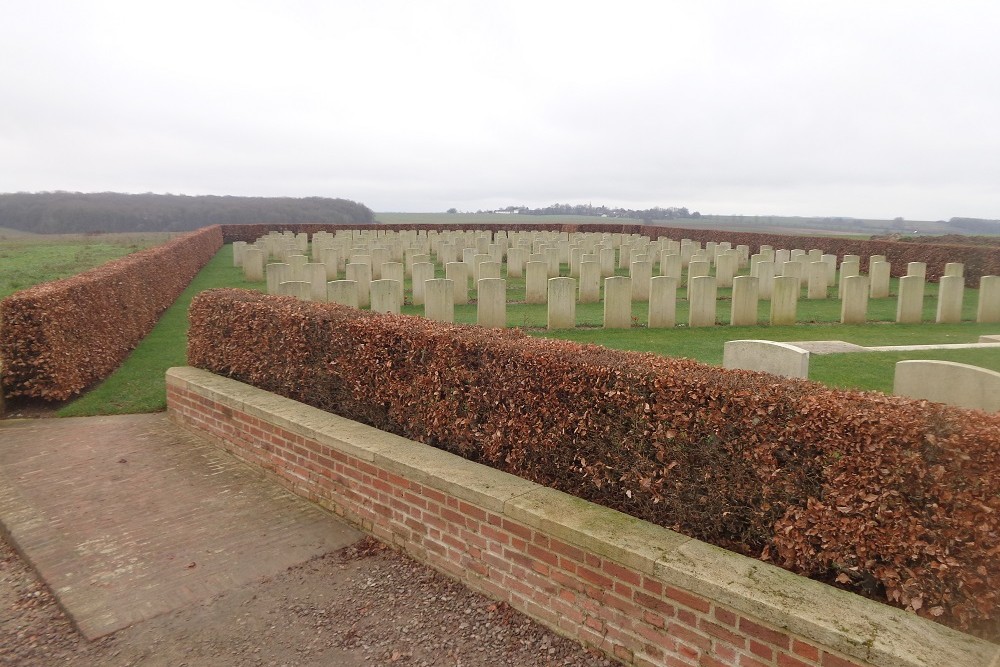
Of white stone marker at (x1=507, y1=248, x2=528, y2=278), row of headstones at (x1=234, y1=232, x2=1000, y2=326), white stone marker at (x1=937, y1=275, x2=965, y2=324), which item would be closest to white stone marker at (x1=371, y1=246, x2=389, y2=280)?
row of headstones at (x1=234, y1=232, x2=1000, y2=326)

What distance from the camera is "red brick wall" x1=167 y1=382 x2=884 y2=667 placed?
2.63 meters

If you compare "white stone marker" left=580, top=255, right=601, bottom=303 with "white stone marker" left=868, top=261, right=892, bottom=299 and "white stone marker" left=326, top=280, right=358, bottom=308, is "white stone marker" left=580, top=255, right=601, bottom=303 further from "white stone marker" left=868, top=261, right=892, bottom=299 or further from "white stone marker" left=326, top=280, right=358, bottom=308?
"white stone marker" left=868, top=261, right=892, bottom=299

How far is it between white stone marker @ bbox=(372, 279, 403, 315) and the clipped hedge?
350 cm

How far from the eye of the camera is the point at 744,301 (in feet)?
36.4

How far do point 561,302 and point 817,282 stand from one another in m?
7.54

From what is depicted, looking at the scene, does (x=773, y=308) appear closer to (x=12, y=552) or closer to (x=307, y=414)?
(x=307, y=414)

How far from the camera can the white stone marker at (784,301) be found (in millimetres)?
11109

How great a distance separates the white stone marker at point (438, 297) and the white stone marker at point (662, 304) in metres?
3.22

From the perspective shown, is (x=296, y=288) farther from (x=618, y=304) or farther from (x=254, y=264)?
(x=254, y=264)

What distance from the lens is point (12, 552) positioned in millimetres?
4230

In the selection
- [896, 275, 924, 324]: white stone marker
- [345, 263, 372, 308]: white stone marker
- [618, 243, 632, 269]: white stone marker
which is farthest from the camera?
[618, 243, 632, 269]: white stone marker

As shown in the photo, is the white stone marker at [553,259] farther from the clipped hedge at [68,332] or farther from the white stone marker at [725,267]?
the clipped hedge at [68,332]

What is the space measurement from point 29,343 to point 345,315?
13.6 feet

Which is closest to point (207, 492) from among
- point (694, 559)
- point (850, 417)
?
point (694, 559)
